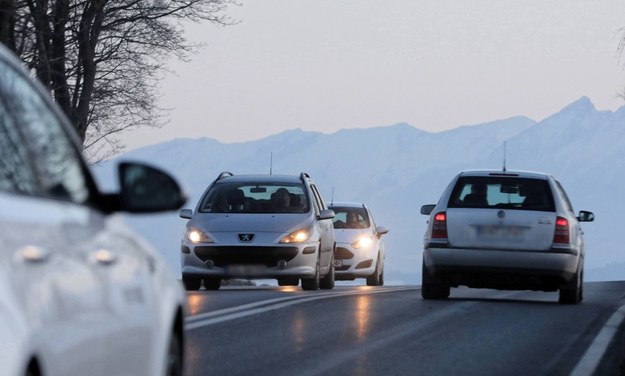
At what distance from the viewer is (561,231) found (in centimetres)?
1858

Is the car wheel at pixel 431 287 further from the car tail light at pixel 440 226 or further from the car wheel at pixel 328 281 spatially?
the car wheel at pixel 328 281

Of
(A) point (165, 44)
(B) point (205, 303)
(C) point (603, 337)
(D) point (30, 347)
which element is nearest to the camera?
(D) point (30, 347)

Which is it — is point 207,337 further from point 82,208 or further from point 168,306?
point 82,208

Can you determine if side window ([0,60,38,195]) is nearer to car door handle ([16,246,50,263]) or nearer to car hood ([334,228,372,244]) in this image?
car door handle ([16,246,50,263])

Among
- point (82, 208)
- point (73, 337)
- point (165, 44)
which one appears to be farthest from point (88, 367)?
point (165, 44)

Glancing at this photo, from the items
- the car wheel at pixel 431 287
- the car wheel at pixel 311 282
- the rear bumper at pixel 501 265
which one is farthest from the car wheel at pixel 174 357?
the car wheel at pixel 311 282

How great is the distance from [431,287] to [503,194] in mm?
1399

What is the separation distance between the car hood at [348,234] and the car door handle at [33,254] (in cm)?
2799

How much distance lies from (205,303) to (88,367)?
12.7 metres

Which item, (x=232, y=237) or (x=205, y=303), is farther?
(x=232, y=237)

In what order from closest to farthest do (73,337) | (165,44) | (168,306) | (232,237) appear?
(73,337) → (168,306) → (232,237) → (165,44)

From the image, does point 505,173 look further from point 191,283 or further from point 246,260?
point 191,283

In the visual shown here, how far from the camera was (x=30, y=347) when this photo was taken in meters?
3.64

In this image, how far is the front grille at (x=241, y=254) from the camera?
21516mm
